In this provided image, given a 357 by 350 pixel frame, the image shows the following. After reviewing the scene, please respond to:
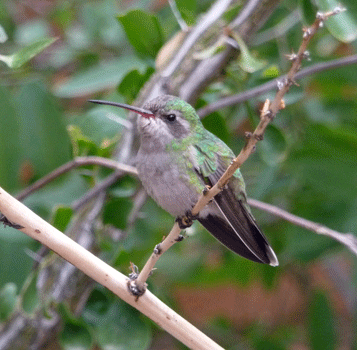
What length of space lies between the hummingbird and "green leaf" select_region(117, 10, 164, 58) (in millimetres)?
418

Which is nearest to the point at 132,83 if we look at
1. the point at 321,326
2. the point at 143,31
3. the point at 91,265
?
the point at 143,31

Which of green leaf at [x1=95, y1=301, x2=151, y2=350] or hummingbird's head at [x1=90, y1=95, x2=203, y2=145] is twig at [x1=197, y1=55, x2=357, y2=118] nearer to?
hummingbird's head at [x1=90, y1=95, x2=203, y2=145]

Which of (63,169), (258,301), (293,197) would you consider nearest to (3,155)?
(63,169)

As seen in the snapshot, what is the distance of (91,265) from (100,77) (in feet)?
4.37

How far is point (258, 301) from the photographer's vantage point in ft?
13.4

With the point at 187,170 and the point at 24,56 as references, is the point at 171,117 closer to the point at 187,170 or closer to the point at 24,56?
the point at 187,170

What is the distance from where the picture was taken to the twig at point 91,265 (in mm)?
1076

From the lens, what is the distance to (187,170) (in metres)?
1.45

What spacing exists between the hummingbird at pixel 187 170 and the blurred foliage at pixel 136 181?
0.27 metres

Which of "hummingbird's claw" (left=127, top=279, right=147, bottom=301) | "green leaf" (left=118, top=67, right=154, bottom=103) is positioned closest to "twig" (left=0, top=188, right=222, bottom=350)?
"hummingbird's claw" (left=127, top=279, right=147, bottom=301)

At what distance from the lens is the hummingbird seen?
1.44 metres

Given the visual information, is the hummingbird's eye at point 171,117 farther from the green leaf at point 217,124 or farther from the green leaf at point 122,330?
the green leaf at point 122,330

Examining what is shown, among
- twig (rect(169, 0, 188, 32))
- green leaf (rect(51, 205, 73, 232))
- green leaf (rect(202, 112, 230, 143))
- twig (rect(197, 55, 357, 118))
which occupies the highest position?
twig (rect(169, 0, 188, 32))

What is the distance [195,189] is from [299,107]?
125cm
